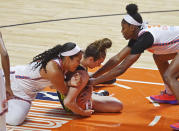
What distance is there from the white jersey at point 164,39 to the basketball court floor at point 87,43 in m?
0.83

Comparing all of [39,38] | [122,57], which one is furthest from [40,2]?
[122,57]

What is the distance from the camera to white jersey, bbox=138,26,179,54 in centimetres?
546

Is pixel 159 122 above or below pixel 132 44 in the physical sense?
below

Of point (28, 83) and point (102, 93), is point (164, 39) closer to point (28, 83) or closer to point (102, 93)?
point (102, 93)

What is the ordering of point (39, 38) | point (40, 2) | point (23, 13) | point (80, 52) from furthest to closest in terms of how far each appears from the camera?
point (40, 2) < point (23, 13) < point (39, 38) < point (80, 52)

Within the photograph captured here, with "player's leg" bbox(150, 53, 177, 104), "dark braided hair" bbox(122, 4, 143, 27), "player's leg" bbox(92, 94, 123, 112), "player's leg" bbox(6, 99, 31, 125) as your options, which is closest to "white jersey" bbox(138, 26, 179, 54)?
"dark braided hair" bbox(122, 4, 143, 27)

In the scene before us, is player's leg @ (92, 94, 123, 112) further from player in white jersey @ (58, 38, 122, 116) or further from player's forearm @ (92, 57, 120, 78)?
player's forearm @ (92, 57, 120, 78)

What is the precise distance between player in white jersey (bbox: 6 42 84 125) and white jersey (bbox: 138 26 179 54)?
0.94 meters

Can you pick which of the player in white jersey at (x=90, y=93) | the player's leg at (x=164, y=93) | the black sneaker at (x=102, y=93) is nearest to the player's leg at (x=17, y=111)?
the player in white jersey at (x=90, y=93)

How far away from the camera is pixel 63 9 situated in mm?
11133

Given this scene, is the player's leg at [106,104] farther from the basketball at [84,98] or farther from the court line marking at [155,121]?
the court line marking at [155,121]

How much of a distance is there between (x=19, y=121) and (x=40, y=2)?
274 inches

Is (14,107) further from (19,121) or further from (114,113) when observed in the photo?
(114,113)

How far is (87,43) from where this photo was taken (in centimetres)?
868
